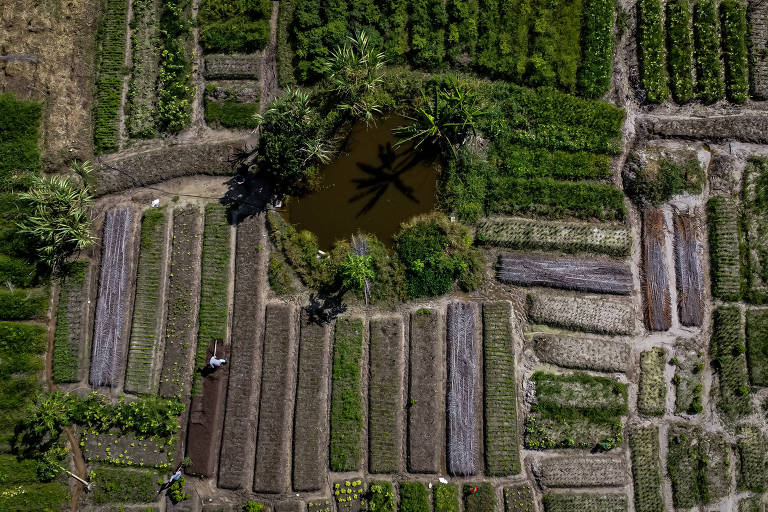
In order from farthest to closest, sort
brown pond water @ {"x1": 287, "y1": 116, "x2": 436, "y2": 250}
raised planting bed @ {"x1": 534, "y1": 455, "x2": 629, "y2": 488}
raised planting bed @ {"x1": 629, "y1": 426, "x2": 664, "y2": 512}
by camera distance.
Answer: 1. brown pond water @ {"x1": 287, "y1": 116, "x2": 436, "y2": 250}
2. raised planting bed @ {"x1": 629, "y1": 426, "x2": 664, "y2": 512}
3. raised planting bed @ {"x1": 534, "y1": 455, "x2": 629, "y2": 488}

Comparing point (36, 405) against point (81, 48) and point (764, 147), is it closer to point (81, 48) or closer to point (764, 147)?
point (81, 48)

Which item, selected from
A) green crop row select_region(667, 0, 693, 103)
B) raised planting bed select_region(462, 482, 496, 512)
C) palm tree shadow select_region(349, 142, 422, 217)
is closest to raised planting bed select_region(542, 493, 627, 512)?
raised planting bed select_region(462, 482, 496, 512)

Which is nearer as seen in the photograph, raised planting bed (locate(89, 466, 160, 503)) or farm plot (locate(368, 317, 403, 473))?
raised planting bed (locate(89, 466, 160, 503))

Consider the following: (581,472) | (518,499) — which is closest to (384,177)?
(518,499)

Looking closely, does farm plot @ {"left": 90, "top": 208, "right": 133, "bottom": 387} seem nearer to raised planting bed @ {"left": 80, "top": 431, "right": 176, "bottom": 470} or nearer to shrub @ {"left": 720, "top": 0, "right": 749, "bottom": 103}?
raised planting bed @ {"left": 80, "top": 431, "right": 176, "bottom": 470}

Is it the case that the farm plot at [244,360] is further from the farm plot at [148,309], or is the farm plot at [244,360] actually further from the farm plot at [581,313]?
the farm plot at [581,313]

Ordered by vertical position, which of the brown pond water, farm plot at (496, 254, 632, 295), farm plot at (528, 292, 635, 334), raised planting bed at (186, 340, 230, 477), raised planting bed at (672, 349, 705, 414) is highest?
the brown pond water
